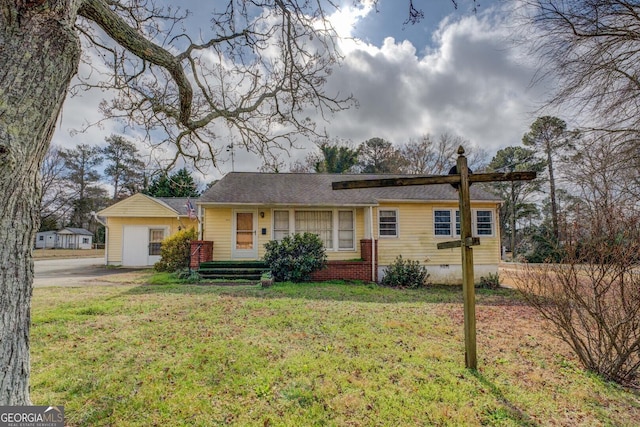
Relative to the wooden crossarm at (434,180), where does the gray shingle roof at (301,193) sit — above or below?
above

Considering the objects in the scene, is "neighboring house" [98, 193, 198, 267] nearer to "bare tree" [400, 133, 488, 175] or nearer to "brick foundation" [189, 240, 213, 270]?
"brick foundation" [189, 240, 213, 270]

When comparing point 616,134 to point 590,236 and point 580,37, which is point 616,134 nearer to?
point 580,37

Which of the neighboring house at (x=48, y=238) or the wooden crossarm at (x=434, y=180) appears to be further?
the neighboring house at (x=48, y=238)

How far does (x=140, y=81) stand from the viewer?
5281 millimetres

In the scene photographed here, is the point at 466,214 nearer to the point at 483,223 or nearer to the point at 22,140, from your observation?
the point at 22,140

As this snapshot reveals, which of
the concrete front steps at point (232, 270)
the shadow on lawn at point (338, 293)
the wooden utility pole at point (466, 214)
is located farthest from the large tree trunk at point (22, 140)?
the concrete front steps at point (232, 270)

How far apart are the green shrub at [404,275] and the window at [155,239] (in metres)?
12.0

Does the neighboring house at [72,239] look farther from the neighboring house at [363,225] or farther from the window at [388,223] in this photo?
the window at [388,223]

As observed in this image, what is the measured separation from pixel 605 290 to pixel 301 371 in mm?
3793

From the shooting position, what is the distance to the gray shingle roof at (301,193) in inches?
452

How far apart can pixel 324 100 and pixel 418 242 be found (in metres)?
8.10

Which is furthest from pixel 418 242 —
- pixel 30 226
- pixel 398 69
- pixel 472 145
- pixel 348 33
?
pixel 472 145

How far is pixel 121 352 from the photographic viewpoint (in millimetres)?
4039

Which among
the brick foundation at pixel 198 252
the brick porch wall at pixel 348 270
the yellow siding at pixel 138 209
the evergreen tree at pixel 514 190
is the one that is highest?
the evergreen tree at pixel 514 190
